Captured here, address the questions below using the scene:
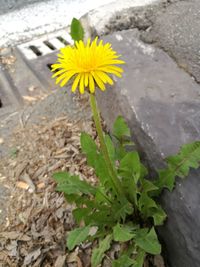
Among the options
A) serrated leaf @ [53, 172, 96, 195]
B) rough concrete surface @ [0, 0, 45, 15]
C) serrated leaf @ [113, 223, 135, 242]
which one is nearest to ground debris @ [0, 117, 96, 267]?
serrated leaf @ [53, 172, 96, 195]

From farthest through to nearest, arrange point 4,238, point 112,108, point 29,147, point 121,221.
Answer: point 29,147 → point 112,108 → point 4,238 → point 121,221

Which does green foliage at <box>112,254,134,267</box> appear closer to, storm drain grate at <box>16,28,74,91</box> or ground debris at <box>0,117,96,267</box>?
ground debris at <box>0,117,96,267</box>

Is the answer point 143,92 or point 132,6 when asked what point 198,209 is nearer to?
point 143,92

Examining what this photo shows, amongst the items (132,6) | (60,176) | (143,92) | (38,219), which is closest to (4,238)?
(38,219)

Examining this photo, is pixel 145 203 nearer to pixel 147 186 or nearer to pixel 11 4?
pixel 147 186

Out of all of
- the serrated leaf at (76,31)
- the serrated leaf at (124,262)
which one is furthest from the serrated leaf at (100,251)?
the serrated leaf at (76,31)

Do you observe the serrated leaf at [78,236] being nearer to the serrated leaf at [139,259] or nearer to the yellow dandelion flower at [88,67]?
the serrated leaf at [139,259]
